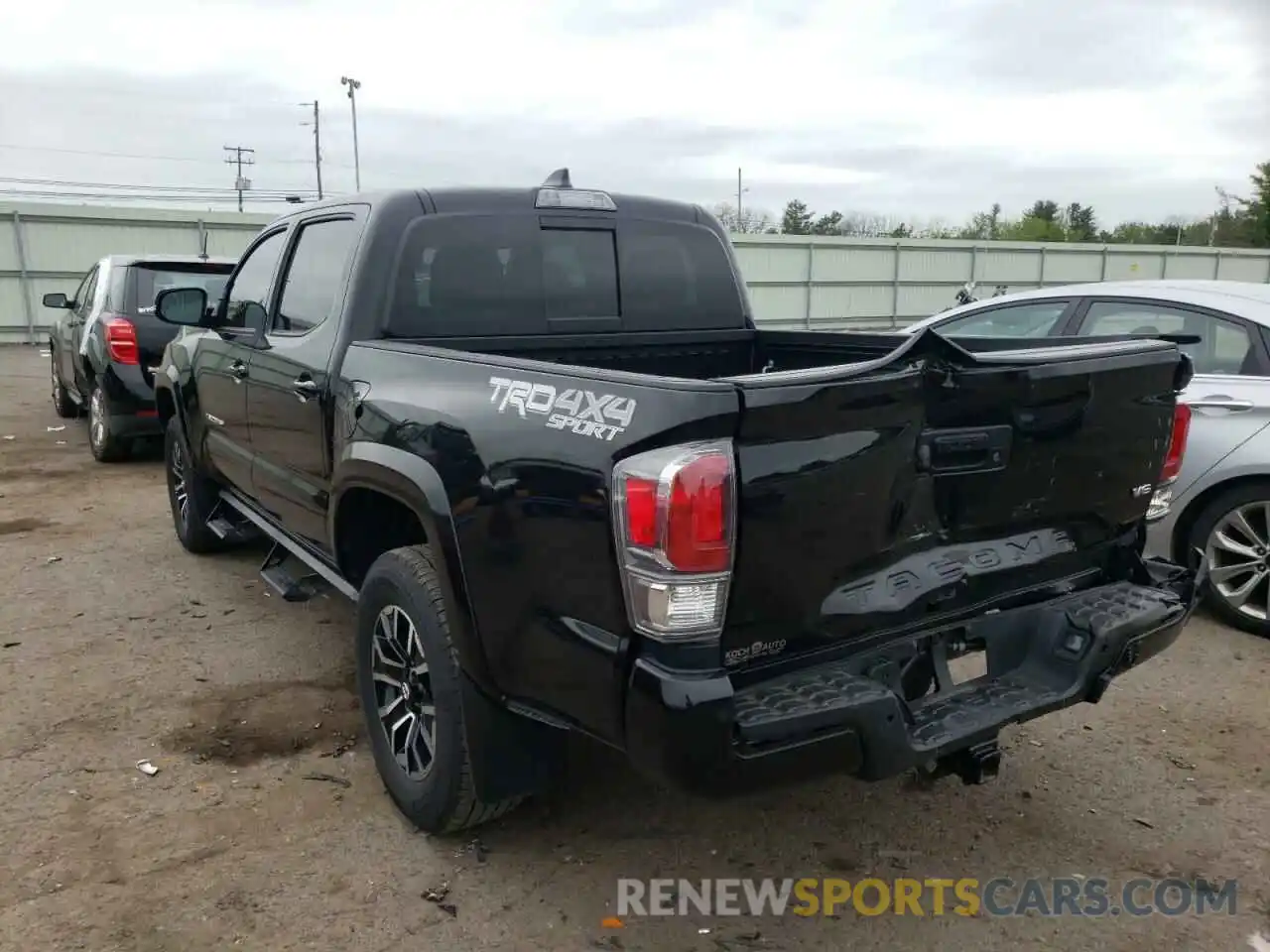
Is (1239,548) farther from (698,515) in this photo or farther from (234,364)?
(234,364)

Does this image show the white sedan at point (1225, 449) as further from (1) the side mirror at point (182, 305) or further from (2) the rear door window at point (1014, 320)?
(1) the side mirror at point (182, 305)

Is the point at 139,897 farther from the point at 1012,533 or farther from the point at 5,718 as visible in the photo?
the point at 1012,533

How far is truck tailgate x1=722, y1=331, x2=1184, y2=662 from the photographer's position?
7.34 ft

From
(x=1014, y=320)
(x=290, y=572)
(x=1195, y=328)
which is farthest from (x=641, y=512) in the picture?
(x=1014, y=320)

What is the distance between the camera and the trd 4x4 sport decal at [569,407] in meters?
2.25

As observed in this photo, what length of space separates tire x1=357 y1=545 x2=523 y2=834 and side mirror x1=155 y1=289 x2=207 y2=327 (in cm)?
225

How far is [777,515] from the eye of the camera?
224 centimetres

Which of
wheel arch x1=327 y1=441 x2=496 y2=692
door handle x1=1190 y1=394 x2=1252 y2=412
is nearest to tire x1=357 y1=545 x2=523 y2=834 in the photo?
wheel arch x1=327 y1=441 x2=496 y2=692

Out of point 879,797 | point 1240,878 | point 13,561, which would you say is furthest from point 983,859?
point 13,561

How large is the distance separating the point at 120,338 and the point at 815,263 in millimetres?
19417

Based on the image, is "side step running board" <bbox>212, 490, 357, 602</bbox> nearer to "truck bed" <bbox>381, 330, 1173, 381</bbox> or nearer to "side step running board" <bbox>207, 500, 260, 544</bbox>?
"side step running board" <bbox>207, 500, 260, 544</bbox>

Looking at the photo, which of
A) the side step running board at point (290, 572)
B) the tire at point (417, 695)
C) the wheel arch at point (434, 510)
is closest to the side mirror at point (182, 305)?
the side step running board at point (290, 572)

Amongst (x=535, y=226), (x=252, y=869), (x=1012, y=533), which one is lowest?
(x=252, y=869)

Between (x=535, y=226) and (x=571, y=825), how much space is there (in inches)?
85.8
